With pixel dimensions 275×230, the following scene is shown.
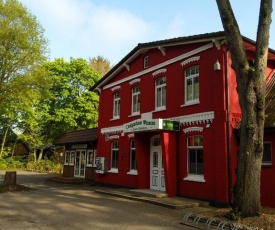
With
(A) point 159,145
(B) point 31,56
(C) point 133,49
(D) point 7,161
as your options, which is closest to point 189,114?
(A) point 159,145

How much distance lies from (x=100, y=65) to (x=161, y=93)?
29.9 m

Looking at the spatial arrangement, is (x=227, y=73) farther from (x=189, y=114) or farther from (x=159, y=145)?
(x=159, y=145)

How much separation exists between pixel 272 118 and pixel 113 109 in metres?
10.9

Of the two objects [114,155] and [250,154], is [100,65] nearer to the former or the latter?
[114,155]

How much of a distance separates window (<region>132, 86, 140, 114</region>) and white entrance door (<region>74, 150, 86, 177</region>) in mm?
7810

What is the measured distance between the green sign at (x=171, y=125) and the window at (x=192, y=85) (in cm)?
113

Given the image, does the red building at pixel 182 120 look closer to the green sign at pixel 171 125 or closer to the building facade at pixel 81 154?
the green sign at pixel 171 125

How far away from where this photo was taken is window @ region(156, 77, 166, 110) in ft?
53.1

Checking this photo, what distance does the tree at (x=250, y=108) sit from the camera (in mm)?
9086

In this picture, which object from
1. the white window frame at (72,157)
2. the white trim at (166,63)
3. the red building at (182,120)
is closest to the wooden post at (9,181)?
the red building at (182,120)

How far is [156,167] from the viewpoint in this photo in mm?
16141

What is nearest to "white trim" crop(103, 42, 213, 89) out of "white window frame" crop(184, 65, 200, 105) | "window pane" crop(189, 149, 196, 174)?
"white window frame" crop(184, 65, 200, 105)

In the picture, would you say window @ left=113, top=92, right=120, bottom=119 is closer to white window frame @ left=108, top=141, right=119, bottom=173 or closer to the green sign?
white window frame @ left=108, top=141, right=119, bottom=173

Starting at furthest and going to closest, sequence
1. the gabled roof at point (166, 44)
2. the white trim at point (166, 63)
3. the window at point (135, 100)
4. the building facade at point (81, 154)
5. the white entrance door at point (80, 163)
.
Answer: the white entrance door at point (80, 163) < the building facade at point (81, 154) < the window at point (135, 100) < the white trim at point (166, 63) < the gabled roof at point (166, 44)
